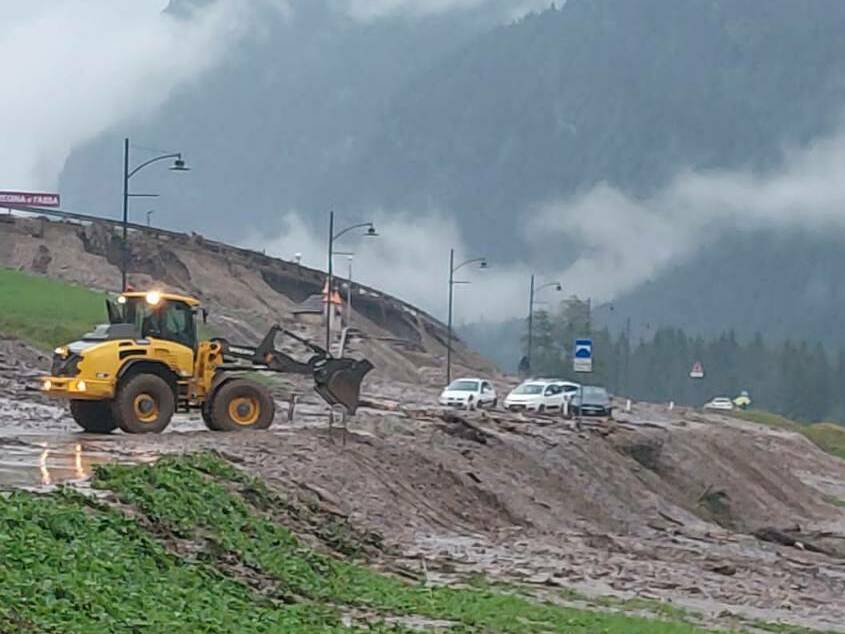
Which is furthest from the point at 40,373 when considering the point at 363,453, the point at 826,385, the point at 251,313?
the point at 826,385

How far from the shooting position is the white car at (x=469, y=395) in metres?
63.8

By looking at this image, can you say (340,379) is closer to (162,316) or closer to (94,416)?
(162,316)

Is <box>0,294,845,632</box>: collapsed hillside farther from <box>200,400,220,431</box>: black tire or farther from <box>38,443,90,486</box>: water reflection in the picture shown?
<box>200,400,220,431</box>: black tire

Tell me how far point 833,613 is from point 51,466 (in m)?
11.9

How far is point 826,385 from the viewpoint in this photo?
170 m

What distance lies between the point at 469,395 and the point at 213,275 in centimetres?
4719

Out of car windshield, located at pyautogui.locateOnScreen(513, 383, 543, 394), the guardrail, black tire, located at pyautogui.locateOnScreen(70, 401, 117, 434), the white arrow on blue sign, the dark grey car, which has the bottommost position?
black tire, located at pyautogui.locateOnScreen(70, 401, 117, 434)

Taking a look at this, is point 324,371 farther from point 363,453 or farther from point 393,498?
point 393,498

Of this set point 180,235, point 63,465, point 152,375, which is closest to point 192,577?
point 63,465

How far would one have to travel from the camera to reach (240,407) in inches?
1313

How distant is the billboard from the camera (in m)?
106

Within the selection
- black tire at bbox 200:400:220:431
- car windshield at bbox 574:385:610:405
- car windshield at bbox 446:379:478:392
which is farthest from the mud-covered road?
car windshield at bbox 574:385:610:405

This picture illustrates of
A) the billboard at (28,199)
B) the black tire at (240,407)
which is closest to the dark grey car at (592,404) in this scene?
the black tire at (240,407)

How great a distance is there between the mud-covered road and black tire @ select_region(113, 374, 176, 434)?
1.52 feet
